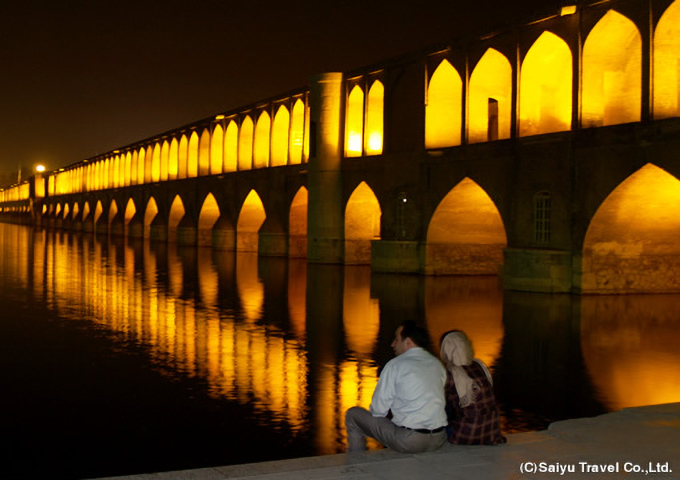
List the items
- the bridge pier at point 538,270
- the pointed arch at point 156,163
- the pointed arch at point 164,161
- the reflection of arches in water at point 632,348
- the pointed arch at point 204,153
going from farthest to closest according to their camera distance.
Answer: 1. the pointed arch at point 156,163
2. the pointed arch at point 164,161
3. the pointed arch at point 204,153
4. the bridge pier at point 538,270
5. the reflection of arches in water at point 632,348

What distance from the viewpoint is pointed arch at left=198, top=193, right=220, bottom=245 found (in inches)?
1313

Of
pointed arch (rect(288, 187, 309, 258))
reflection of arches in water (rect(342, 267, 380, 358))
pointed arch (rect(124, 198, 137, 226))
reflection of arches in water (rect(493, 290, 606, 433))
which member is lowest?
reflection of arches in water (rect(493, 290, 606, 433))

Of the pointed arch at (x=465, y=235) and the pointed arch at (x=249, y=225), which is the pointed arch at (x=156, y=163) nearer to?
the pointed arch at (x=249, y=225)

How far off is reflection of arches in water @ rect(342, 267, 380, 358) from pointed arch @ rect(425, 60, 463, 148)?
12.8 feet

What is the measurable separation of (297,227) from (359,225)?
391 centimetres

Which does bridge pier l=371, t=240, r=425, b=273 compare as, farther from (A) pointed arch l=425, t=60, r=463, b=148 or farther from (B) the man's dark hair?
(B) the man's dark hair

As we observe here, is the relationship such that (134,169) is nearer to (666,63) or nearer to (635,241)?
(635,241)

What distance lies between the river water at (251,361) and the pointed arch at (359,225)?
660 cm

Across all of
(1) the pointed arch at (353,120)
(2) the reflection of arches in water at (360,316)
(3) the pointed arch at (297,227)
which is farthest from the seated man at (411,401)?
(3) the pointed arch at (297,227)

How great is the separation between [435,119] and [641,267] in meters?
6.43

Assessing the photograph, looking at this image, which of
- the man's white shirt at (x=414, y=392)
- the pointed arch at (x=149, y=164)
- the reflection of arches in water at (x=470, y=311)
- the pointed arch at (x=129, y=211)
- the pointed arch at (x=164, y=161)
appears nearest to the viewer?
the man's white shirt at (x=414, y=392)

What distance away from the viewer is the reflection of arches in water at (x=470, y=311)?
364 inches

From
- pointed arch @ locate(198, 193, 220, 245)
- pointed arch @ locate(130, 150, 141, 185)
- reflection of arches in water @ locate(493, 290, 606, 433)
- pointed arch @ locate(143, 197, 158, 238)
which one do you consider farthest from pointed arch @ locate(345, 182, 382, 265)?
pointed arch @ locate(130, 150, 141, 185)

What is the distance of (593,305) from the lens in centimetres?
1309
